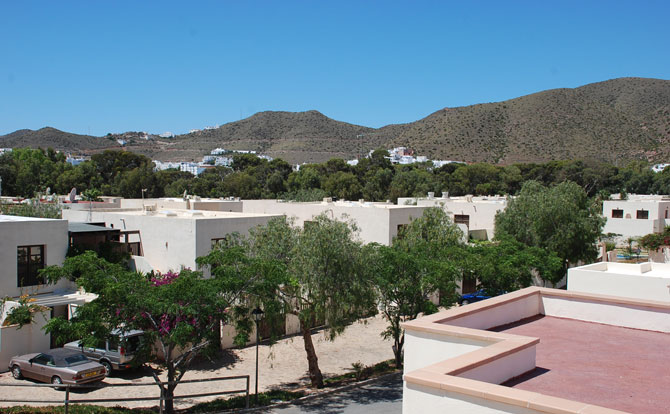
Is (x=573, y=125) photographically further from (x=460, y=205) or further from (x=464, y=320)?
(x=464, y=320)

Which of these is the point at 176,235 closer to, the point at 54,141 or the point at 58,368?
the point at 58,368

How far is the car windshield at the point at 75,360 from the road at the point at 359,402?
21.2ft

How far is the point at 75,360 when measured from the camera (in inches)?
706

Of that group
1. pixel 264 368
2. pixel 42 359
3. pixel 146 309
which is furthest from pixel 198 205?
pixel 146 309

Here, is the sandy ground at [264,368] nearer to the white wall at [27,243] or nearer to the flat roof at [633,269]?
the white wall at [27,243]

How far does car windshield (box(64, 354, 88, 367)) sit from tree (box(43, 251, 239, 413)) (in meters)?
3.87

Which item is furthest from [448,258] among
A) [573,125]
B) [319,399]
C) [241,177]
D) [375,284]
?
[573,125]

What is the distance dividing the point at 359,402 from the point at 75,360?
9.04 m

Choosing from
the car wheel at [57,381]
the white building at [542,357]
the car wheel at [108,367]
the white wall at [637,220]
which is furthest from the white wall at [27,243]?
the white wall at [637,220]

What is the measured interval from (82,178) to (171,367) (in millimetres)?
60186

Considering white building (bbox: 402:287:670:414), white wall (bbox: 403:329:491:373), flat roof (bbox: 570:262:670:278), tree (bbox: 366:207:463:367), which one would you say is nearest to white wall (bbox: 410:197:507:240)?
flat roof (bbox: 570:262:670:278)

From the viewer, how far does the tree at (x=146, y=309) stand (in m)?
13.4

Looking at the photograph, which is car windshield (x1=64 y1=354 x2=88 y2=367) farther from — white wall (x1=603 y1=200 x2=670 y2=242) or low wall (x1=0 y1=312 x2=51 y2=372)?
white wall (x1=603 y1=200 x2=670 y2=242)

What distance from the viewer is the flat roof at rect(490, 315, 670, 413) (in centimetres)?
630
